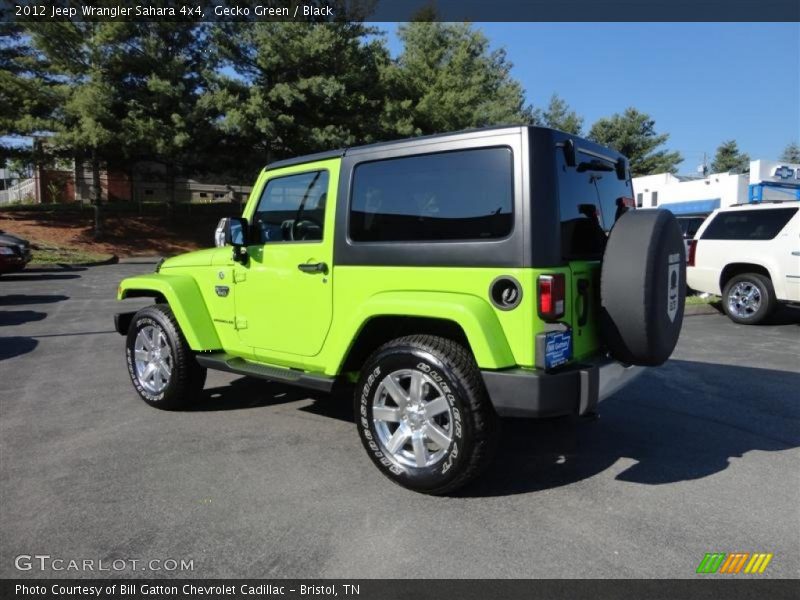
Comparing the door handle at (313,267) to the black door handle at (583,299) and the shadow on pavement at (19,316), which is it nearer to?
the black door handle at (583,299)

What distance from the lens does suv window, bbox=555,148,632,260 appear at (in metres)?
3.24

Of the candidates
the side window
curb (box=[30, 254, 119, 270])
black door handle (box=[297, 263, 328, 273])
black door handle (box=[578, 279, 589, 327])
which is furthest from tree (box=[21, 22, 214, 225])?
black door handle (box=[578, 279, 589, 327])

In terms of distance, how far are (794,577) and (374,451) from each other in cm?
211

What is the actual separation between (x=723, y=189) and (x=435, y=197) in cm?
2117

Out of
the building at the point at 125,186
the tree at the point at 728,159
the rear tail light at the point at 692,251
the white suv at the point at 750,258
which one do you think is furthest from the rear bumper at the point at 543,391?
the tree at the point at 728,159

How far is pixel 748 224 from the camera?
30.6 ft

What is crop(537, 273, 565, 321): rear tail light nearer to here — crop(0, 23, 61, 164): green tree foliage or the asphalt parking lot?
the asphalt parking lot

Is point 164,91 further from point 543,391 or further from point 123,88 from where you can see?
point 543,391

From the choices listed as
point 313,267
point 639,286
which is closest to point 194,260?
point 313,267

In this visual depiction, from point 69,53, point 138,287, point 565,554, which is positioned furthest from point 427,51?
point 565,554

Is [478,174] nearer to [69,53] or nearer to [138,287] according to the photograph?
[138,287]

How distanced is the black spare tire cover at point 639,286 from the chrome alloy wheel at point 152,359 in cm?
338

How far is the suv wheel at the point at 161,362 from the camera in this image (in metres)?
4.66

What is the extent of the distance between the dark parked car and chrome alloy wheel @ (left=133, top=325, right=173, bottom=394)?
12.1 meters
